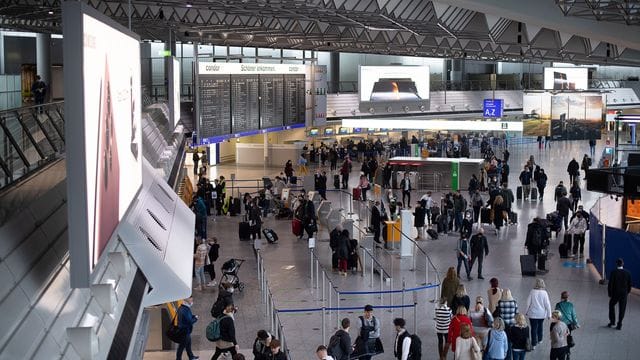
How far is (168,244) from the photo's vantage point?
33.3 feet

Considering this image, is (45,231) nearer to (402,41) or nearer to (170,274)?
(170,274)

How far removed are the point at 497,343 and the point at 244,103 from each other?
87.5 feet

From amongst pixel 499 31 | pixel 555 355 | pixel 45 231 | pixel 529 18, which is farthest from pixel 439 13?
pixel 45 231

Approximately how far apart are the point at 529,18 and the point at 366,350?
12.8 m

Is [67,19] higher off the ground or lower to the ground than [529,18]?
lower

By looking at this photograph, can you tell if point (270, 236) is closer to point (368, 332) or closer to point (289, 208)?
point (289, 208)

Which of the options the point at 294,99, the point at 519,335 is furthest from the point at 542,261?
the point at 294,99

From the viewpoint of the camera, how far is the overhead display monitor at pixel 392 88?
47.7 meters

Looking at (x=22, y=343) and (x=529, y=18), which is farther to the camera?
(x=529, y=18)

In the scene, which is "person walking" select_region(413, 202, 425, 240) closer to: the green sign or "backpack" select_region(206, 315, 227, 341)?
the green sign

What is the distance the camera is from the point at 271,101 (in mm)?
40406

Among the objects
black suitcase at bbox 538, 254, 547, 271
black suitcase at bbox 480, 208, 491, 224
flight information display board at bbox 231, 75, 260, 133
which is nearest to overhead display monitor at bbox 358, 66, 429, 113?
flight information display board at bbox 231, 75, 260, 133

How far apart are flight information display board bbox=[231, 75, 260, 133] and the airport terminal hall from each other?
0.40 ft

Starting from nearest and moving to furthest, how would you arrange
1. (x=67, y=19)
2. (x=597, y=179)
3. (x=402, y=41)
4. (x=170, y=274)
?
(x=67, y=19) → (x=170, y=274) → (x=597, y=179) → (x=402, y=41)
